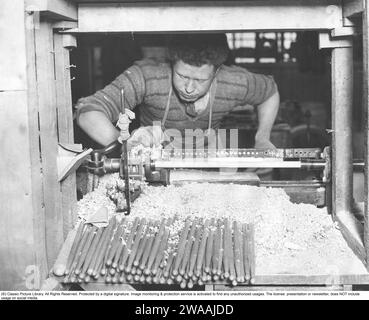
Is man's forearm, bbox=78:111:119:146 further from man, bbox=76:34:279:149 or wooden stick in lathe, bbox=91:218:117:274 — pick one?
wooden stick in lathe, bbox=91:218:117:274

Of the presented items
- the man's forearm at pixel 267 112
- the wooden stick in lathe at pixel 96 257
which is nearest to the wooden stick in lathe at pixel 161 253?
the wooden stick in lathe at pixel 96 257

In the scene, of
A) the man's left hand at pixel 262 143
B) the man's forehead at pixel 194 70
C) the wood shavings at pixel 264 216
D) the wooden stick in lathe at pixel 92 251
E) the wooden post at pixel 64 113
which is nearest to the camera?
the wooden stick in lathe at pixel 92 251

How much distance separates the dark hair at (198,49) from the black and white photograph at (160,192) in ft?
1.71

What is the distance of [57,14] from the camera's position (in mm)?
1937

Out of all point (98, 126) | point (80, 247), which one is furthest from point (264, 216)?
point (98, 126)

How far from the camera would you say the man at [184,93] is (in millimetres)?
2898

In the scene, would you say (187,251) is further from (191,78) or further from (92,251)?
(191,78)

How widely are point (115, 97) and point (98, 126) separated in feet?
0.91

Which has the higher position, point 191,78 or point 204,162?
point 191,78

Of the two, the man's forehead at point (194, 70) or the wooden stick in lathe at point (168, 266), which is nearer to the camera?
the wooden stick in lathe at point (168, 266)

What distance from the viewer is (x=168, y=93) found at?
11.2ft

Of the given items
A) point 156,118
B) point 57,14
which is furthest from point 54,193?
point 156,118

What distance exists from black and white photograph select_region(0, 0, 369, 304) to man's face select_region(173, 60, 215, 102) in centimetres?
45

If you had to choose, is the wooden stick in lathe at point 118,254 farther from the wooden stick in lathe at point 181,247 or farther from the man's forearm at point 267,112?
the man's forearm at point 267,112
